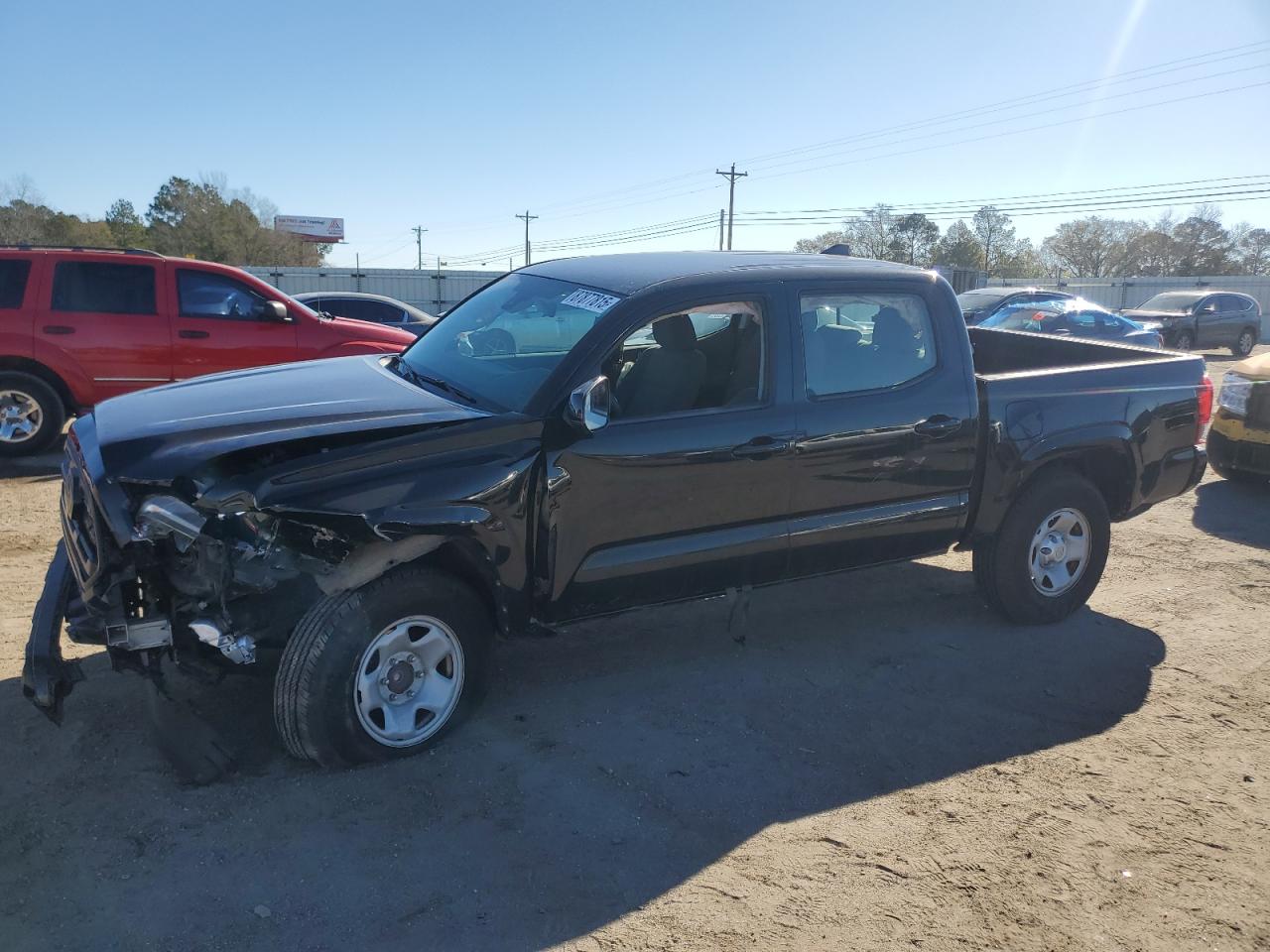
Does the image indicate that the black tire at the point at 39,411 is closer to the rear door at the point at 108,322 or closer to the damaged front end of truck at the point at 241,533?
the rear door at the point at 108,322

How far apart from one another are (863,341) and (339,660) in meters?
2.82

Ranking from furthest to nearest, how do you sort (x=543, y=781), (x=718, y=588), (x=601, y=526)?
(x=718, y=588)
(x=601, y=526)
(x=543, y=781)

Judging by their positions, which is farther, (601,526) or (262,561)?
(601,526)

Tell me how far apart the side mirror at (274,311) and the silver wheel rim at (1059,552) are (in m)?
7.18

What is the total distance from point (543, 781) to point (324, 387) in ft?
6.29

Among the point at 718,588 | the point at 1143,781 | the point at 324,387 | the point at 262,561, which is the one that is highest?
the point at 324,387

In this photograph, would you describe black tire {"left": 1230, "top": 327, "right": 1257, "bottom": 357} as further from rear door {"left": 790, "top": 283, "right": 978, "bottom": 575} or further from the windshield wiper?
the windshield wiper

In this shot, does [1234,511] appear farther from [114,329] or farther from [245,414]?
[114,329]

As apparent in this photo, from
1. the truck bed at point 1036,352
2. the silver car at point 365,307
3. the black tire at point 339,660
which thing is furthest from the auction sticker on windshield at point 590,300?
the silver car at point 365,307

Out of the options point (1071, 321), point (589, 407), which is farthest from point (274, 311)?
point (1071, 321)

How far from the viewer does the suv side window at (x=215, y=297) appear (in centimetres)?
922

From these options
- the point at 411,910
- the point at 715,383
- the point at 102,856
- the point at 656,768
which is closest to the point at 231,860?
the point at 102,856

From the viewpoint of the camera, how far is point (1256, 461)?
8.36 meters

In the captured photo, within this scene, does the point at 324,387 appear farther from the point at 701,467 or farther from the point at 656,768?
the point at 656,768
